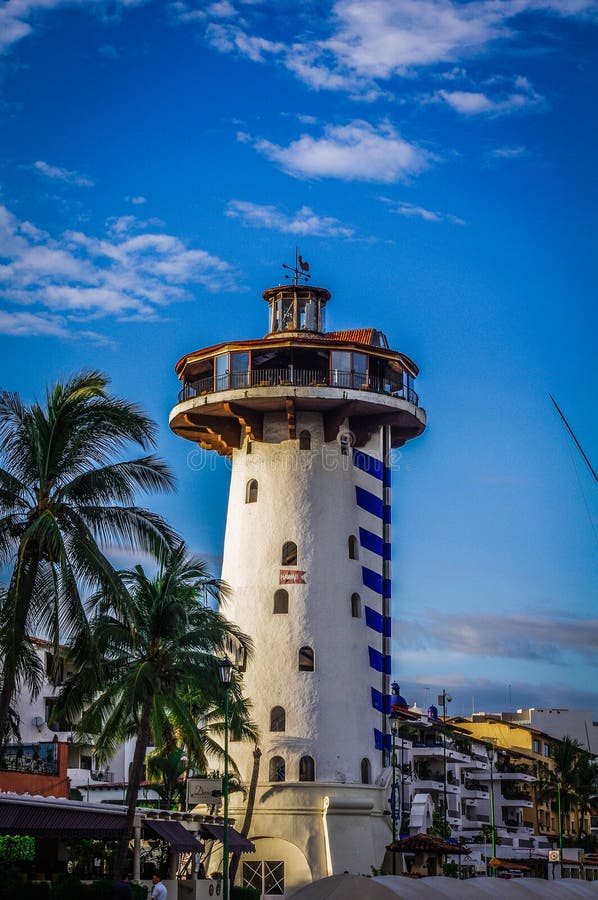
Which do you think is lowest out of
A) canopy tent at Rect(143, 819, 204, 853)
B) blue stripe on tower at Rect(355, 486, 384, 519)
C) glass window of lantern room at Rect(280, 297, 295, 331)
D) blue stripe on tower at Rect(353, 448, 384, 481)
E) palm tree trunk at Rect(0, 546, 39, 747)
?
canopy tent at Rect(143, 819, 204, 853)

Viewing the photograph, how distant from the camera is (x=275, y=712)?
59.2 meters

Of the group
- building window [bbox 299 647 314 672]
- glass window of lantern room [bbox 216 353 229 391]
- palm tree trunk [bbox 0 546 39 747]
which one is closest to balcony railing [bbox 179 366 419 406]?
glass window of lantern room [bbox 216 353 229 391]

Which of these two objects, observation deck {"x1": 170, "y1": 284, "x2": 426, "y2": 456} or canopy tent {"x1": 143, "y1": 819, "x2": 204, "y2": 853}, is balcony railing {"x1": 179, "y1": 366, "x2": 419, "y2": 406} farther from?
canopy tent {"x1": 143, "y1": 819, "x2": 204, "y2": 853}

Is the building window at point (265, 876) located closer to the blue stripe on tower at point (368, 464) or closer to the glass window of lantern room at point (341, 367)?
the blue stripe on tower at point (368, 464)

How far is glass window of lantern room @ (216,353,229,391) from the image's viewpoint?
62.0 metres

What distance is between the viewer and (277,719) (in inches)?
2328

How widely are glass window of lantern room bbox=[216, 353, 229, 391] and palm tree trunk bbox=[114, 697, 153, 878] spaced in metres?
21.2

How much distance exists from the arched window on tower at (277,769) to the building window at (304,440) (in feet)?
45.4

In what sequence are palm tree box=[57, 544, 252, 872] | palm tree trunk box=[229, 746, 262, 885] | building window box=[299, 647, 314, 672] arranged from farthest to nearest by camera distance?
building window box=[299, 647, 314, 672]
palm tree trunk box=[229, 746, 262, 885]
palm tree box=[57, 544, 252, 872]

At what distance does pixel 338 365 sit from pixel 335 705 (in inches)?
594

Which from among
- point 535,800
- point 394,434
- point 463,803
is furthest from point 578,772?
point 394,434

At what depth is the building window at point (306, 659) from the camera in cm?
5950

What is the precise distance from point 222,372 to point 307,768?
1801cm

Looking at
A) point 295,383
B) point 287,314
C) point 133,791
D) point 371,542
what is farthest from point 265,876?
point 287,314
